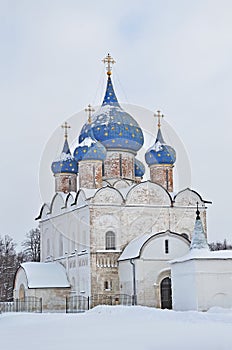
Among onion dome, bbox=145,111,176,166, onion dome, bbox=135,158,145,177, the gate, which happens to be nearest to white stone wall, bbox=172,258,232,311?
the gate

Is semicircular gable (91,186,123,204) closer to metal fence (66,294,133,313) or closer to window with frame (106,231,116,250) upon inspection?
window with frame (106,231,116,250)

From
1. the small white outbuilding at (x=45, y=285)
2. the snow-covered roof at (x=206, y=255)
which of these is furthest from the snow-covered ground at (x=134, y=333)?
the small white outbuilding at (x=45, y=285)

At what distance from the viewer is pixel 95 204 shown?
26562 mm

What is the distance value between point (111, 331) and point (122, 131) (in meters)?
16.7

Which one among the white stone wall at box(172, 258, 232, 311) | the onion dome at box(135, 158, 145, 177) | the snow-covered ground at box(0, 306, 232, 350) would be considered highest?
the onion dome at box(135, 158, 145, 177)

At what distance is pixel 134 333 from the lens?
1257 centimetres

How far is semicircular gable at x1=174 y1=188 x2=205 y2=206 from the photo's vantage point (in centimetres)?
2806

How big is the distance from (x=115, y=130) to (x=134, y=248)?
20.6 feet

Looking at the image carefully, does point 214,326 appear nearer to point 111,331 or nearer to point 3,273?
point 111,331

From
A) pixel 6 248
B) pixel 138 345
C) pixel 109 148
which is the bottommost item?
pixel 138 345

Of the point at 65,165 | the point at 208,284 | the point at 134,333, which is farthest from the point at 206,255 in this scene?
the point at 65,165

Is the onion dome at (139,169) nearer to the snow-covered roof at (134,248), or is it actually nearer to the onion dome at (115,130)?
the onion dome at (115,130)

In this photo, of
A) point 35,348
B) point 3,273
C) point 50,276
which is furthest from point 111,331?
point 3,273

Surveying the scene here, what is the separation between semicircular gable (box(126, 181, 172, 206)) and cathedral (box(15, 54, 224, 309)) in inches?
1.7
